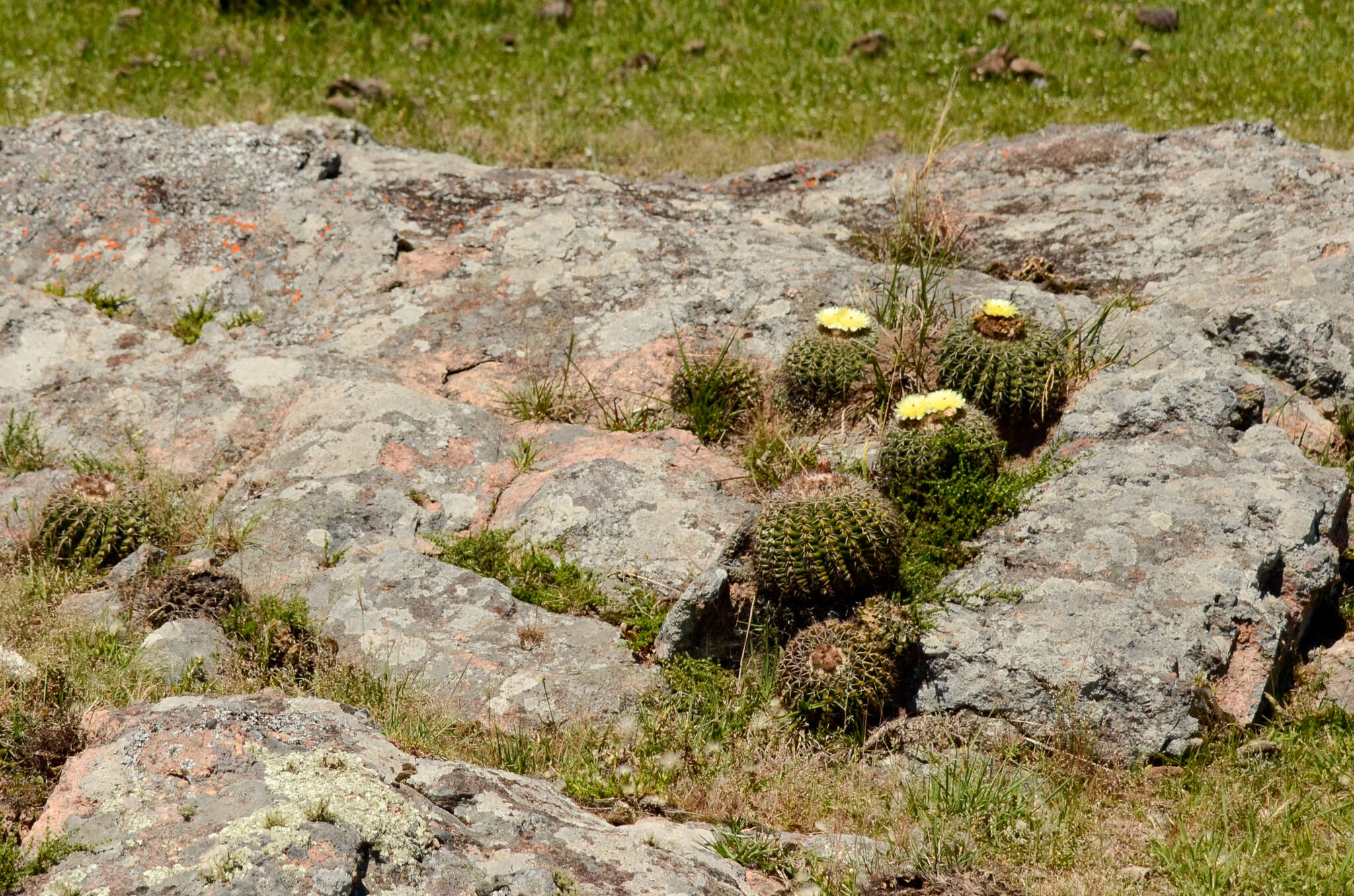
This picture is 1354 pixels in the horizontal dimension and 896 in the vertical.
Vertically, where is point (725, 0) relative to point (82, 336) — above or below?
above

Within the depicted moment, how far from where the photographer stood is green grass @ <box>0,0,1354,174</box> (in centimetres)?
1005

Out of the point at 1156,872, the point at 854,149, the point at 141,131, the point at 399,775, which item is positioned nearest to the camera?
the point at 399,775

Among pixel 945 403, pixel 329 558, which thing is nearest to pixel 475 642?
pixel 329 558

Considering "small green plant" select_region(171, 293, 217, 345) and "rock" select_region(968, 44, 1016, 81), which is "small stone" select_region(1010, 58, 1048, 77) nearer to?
"rock" select_region(968, 44, 1016, 81)

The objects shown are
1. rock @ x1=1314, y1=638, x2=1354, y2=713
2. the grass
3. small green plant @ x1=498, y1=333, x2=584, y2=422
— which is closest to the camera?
rock @ x1=1314, y1=638, x2=1354, y2=713

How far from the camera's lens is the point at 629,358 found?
653cm

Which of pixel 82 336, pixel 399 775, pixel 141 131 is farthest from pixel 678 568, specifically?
pixel 141 131

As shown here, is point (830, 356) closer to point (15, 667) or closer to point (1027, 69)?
point (15, 667)

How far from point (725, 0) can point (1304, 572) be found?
972 centimetres

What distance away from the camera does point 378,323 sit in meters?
6.84

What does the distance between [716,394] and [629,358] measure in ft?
2.02

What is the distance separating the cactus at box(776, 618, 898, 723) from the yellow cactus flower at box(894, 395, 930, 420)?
3.64ft

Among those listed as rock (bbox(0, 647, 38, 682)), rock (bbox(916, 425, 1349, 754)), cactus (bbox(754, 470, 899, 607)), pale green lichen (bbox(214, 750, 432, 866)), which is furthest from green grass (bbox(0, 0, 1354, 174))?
pale green lichen (bbox(214, 750, 432, 866))

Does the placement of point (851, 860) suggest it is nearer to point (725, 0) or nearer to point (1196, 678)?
point (1196, 678)
